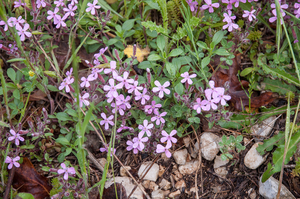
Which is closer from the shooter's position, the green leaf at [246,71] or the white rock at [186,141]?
the white rock at [186,141]

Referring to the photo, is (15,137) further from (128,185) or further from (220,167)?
(220,167)

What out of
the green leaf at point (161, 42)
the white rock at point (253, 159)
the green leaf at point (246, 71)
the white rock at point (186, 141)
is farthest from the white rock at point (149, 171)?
the green leaf at point (246, 71)

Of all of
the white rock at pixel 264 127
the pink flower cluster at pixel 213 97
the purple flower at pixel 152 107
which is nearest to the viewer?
the pink flower cluster at pixel 213 97

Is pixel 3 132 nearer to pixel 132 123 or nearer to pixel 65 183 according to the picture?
pixel 65 183

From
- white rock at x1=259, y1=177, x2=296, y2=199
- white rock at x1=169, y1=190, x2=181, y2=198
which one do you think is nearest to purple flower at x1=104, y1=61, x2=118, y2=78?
white rock at x1=169, y1=190, x2=181, y2=198

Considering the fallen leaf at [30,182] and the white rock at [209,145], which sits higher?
the white rock at [209,145]

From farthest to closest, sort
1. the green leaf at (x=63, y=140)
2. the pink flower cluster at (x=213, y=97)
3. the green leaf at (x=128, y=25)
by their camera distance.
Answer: the green leaf at (x=128, y=25) → the green leaf at (x=63, y=140) → the pink flower cluster at (x=213, y=97)

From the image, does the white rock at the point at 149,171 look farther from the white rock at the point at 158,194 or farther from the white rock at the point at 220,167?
the white rock at the point at 220,167

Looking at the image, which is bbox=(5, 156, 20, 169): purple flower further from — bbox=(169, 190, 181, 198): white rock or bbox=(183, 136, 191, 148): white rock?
bbox=(183, 136, 191, 148): white rock
